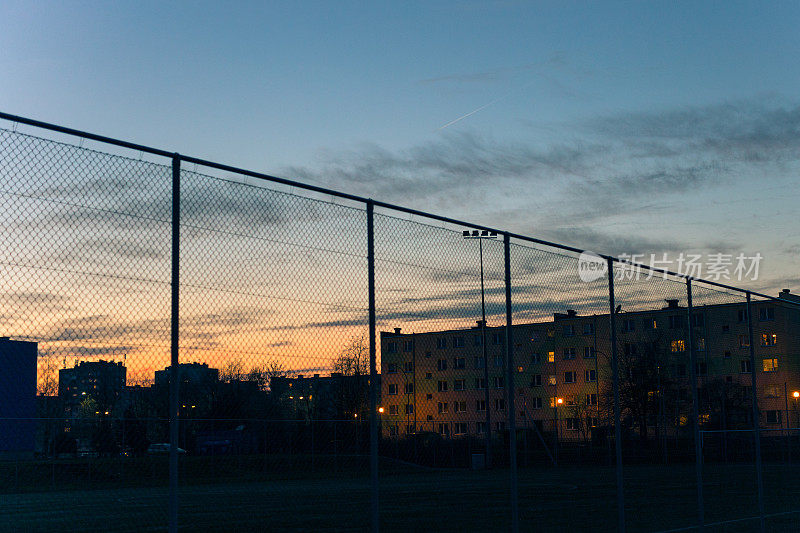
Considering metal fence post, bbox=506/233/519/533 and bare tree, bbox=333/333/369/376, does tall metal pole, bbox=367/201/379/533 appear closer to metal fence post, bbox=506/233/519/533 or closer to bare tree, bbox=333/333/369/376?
bare tree, bbox=333/333/369/376

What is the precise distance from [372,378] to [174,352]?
2213 mm

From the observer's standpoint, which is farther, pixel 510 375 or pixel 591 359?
pixel 591 359

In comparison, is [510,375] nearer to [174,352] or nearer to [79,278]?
[174,352]

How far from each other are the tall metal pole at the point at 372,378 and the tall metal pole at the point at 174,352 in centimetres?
211

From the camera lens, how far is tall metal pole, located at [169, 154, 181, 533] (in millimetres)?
6887

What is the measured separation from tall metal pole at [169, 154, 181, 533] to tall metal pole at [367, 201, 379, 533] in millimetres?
2107

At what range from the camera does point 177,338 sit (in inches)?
279

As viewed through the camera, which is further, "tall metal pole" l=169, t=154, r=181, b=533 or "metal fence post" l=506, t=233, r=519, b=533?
"metal fence post" l=506, t=233, r=519, b=533

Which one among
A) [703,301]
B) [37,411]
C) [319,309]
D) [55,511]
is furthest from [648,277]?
[55,511]

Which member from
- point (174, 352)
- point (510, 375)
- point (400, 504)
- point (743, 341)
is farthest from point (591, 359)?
point (174, 352)

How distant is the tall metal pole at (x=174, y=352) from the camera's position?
6.89 m

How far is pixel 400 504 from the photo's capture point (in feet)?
75.4

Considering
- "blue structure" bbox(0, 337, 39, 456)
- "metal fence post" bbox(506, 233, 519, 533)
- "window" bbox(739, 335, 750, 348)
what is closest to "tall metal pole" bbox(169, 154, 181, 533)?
"blue structure" bbox(0, 337, 39, 456)

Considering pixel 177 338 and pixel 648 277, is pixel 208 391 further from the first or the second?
pixel 648 277
